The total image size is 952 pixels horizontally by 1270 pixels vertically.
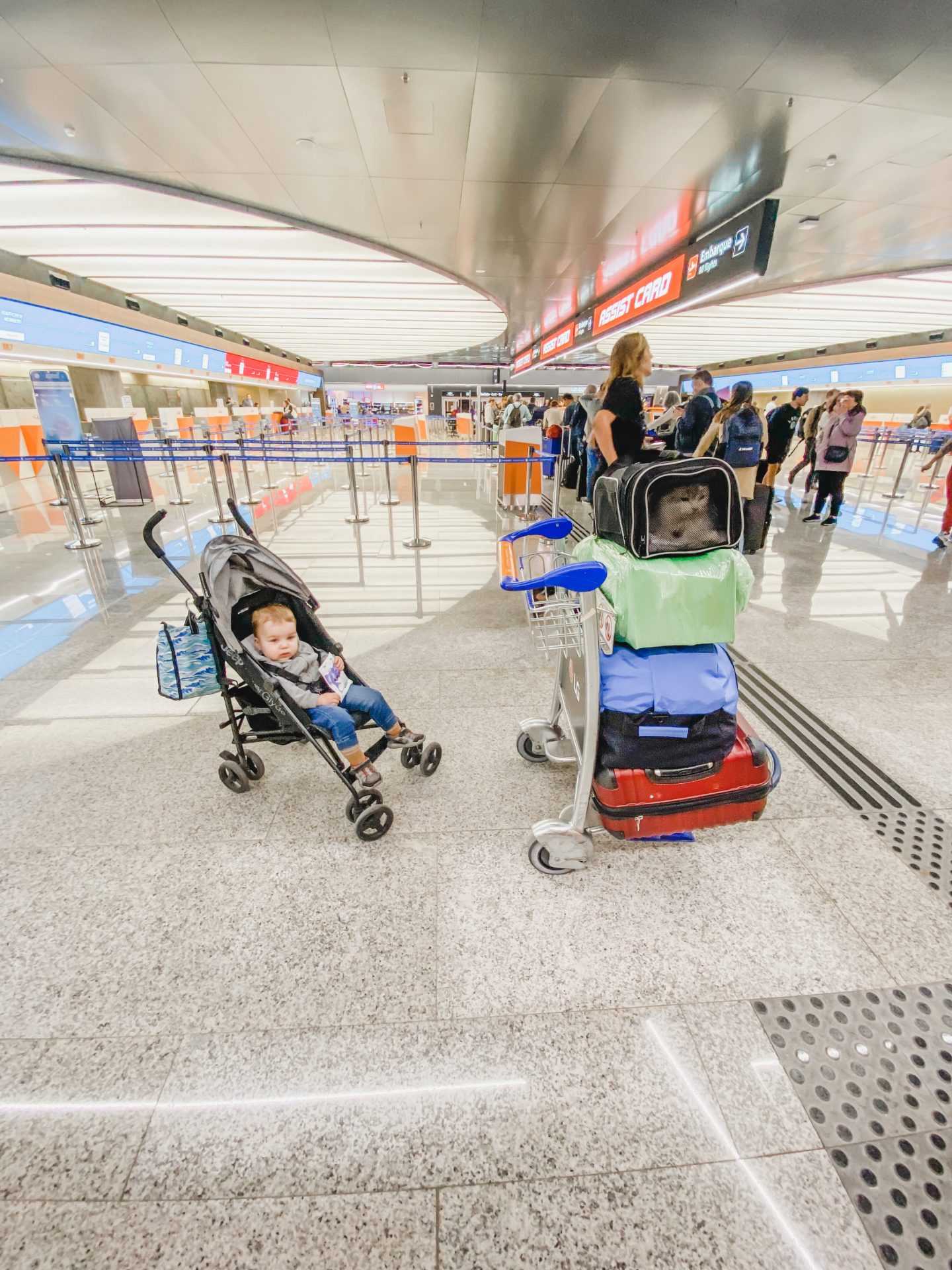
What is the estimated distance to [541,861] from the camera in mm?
2059

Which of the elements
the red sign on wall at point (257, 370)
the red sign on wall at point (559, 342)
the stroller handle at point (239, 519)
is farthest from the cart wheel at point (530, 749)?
the red sign on wall at point (257, 370)

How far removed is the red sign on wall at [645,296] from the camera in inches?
264

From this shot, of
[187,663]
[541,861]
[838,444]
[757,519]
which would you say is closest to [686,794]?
[541,861]

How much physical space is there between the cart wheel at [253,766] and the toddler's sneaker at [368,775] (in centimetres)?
60

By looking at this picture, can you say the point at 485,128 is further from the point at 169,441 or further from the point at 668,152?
the point at 169,441

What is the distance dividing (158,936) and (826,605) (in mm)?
5606

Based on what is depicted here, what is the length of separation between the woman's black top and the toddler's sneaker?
3.00m

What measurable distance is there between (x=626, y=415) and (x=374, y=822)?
3.33 m

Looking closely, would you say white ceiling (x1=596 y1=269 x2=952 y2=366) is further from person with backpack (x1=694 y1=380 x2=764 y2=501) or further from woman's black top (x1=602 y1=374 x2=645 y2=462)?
woman's black top (x1=602 y1=374 x2=645 y2=462)

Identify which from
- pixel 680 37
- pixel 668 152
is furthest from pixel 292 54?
pixel 668 152

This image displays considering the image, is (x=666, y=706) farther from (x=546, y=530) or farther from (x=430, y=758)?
(x=430, y=758)

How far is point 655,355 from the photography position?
29969 millimetres

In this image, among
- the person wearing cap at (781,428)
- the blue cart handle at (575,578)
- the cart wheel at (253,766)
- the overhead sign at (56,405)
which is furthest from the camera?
the overhead sign at (56,405)

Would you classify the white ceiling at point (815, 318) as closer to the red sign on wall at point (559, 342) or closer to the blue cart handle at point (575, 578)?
the red sign on wall at point (559, 342)
